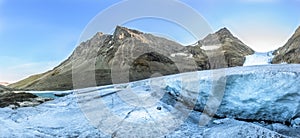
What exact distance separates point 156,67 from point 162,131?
211 feet

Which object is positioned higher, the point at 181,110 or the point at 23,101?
the point at 23,101

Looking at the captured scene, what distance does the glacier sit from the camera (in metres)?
8.11

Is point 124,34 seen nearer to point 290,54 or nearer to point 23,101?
point 290,54

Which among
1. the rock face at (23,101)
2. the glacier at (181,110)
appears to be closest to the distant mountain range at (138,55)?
the rock face at (23,101)

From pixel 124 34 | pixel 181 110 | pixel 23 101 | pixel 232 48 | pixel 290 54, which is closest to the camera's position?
pixel 181 110

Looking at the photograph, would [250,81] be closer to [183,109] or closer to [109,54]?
[183,109]

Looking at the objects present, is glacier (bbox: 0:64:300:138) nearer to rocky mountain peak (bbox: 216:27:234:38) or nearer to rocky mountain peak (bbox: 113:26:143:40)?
rocky mountain peak (bbox: 113:26:143:40)

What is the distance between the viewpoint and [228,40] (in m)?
115

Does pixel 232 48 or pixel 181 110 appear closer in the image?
pixel 181 110

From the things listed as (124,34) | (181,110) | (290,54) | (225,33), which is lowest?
(181,110)

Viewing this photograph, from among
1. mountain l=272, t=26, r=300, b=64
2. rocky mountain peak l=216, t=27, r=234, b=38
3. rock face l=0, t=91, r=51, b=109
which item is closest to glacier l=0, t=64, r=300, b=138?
rock face l=0, t=91, r=51, b=109

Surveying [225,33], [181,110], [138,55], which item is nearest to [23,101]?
[181,110]

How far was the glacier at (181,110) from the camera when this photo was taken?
8.11 meters

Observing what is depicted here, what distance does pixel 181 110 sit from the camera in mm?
9078
